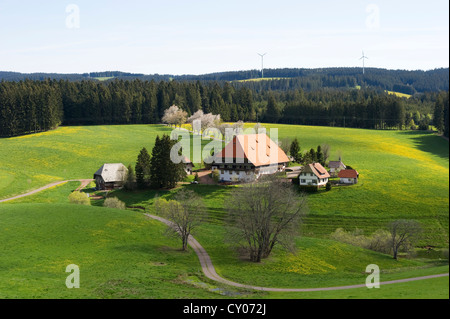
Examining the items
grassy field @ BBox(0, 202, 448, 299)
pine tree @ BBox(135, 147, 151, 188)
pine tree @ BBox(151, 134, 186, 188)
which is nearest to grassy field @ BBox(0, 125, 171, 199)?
pine tree @ BBox(135, 147, 151, 188)

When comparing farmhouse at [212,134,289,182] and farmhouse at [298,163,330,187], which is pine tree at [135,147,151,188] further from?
farmhouse at [298,163,330,187]

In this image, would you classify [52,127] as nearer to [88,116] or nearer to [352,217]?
[88,116]

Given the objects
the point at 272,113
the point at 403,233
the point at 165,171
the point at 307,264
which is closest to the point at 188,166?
the point at 165,171

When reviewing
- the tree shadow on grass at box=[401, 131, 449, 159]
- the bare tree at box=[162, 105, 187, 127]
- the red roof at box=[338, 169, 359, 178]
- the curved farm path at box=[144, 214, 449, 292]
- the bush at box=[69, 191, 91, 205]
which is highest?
the bare tree at box=[162, 105, 187, 127]

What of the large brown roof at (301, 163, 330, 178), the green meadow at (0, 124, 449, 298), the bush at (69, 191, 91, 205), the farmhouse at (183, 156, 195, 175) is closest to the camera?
the green meadow at (0, 124, 449, 298)

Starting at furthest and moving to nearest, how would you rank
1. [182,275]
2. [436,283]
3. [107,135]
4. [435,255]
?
[107,135]
[435,255]
[182,275]
[436,283]

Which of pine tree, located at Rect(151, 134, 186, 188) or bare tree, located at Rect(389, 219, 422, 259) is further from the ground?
pine tree, located at Rect(151, 134, 186, 188)

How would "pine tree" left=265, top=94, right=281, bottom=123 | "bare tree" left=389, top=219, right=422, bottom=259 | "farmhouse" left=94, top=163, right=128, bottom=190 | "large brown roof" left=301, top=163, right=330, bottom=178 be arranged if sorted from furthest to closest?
"pine tree" left=265, top=94, right=281, bottom=123
"farmhouse" left=94, top=163, right=128, bottom=190
"large brown roof" left=301, top=163, right=330, bottom=178
"bare tree" left=389, top=219, right=422, bottom=259

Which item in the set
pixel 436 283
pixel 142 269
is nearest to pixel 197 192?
pixel 142 269
